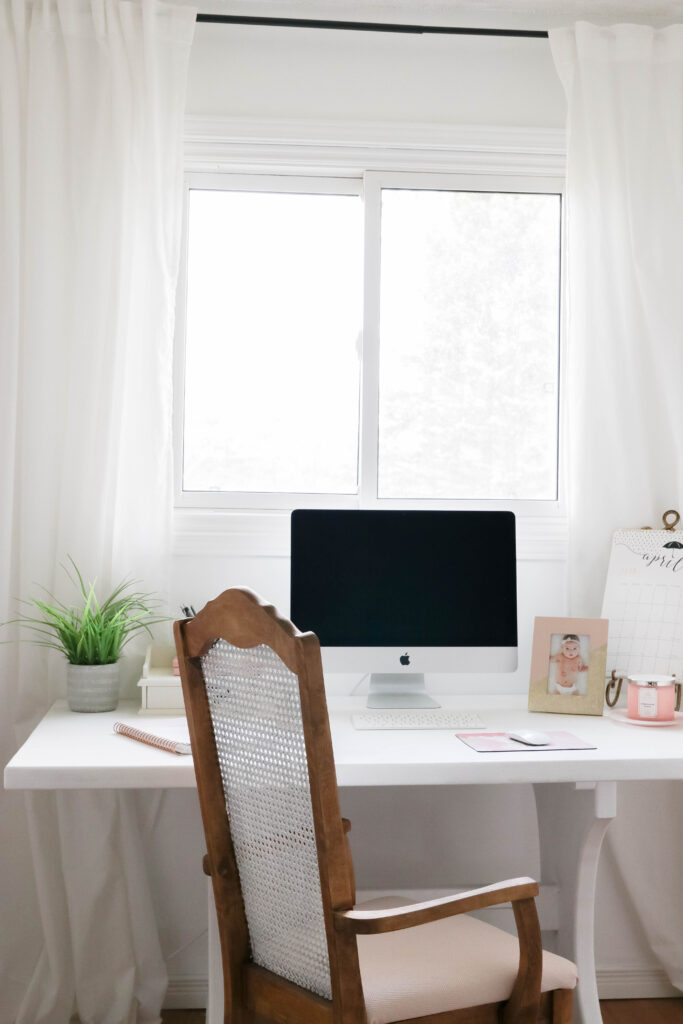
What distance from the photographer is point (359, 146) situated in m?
2.60

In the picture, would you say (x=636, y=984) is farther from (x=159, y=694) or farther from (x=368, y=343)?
(x=368, y=343)

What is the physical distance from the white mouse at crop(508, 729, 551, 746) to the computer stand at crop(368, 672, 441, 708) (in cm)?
30

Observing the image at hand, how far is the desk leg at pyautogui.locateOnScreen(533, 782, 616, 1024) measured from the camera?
6.42 ft

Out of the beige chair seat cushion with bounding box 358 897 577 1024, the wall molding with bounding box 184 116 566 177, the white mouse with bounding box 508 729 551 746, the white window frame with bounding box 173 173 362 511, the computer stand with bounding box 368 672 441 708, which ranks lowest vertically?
the beige chair seat cushion with bounding box 358 897 577 1024

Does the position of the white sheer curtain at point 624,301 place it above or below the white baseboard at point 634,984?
above

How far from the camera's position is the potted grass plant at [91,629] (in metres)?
2.21

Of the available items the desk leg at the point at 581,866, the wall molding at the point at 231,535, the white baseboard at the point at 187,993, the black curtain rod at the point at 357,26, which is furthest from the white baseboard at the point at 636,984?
the black curtain rod at the point at 357,26

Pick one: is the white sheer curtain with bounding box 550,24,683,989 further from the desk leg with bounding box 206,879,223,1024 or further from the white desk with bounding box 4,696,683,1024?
the desk leg with bounding box 206,879,223,1024

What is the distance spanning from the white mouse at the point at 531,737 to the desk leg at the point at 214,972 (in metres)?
0.68

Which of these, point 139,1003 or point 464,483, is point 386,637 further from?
point 139,1003

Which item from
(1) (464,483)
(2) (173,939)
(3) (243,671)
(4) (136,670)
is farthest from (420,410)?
(2) (173,939)

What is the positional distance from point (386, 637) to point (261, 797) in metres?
0.87

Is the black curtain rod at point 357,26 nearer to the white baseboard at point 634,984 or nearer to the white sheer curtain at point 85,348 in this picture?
the white sheer curtain at point 85,348

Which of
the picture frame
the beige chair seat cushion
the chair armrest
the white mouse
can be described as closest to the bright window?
the picture frame
